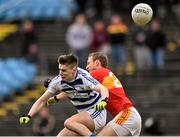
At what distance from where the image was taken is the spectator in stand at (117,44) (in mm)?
20641

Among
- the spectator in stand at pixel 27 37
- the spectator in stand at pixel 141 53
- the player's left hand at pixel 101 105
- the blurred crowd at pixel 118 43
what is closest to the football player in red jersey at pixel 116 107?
the player's left hand at pixel 101 105

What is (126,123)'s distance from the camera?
11.9 meters

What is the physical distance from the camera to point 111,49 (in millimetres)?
20984

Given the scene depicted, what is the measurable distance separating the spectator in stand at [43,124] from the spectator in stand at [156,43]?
3.17m

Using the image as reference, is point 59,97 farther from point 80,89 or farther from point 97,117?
point 97,117

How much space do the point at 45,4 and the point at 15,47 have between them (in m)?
2.54

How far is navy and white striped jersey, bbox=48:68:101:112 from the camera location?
457 inches

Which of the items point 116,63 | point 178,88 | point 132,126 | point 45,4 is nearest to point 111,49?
point 116,63

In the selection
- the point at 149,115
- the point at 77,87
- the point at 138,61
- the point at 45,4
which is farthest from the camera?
the point at 45,4

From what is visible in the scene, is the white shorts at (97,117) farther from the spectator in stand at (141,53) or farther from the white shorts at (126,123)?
the spectator in stand at (141,53)

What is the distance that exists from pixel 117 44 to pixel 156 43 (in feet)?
3.30

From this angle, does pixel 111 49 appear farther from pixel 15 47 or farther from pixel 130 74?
pixel 15 47

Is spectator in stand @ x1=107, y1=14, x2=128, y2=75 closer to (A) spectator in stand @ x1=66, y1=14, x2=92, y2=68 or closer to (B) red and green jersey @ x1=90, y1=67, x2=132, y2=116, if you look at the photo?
(A) spectator in stand @ x1=66, y1=14, x2=92, y2=68

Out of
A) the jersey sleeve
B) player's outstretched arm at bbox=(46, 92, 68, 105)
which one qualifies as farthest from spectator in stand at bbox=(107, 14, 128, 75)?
the jersey sleeve
